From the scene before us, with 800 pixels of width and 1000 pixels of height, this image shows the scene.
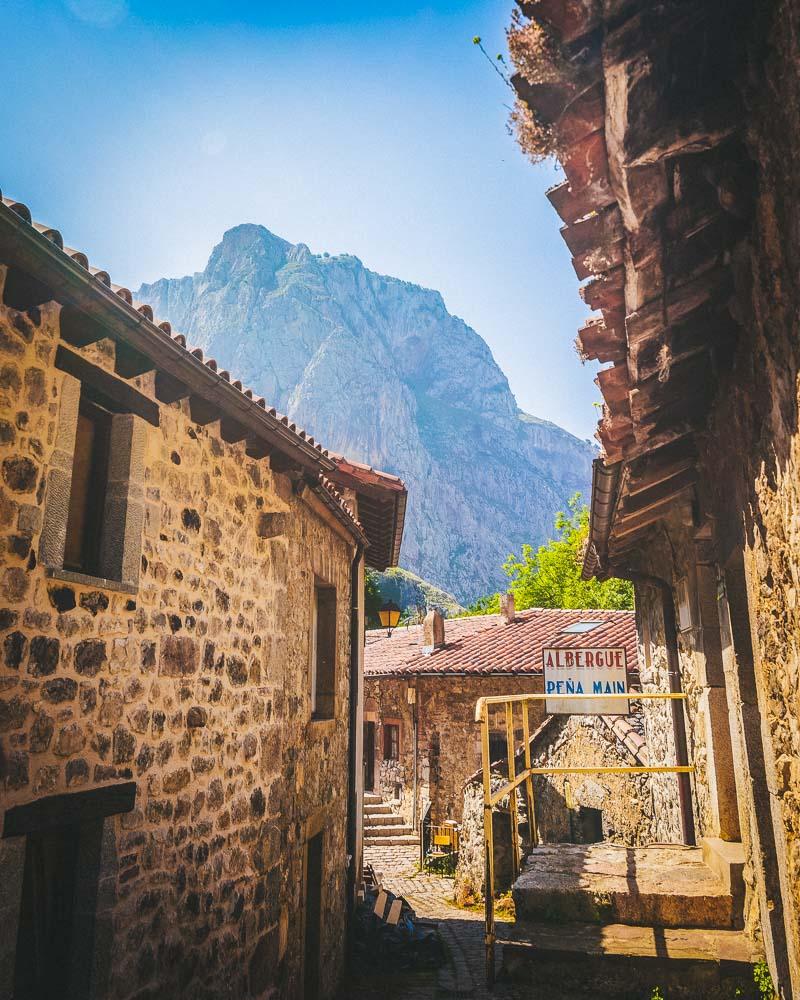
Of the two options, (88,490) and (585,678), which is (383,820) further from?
(88,490)

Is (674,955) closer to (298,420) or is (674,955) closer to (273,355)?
(298,420)

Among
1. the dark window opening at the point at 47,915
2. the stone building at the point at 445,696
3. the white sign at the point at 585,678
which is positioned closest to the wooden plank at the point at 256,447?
the dark window opening at the point at 47,915

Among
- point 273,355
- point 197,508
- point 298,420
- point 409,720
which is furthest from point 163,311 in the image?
point 197,508

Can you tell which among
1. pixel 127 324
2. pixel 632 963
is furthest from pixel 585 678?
pixel 127 324

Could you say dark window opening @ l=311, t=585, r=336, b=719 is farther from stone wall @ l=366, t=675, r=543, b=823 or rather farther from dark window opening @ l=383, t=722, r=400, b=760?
dark window opening @ l=383, t=722, r=400, b=760

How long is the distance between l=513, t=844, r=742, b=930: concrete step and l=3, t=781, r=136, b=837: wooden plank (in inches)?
122

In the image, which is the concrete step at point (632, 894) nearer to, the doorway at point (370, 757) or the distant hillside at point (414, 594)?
the doorway at point (370, 757)

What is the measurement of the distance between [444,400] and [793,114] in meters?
124

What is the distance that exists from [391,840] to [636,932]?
13517mm

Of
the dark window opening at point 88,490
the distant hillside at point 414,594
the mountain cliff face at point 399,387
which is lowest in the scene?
the dark window opening at point 88,490

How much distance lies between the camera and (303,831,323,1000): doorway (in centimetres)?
687

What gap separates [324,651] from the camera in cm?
827

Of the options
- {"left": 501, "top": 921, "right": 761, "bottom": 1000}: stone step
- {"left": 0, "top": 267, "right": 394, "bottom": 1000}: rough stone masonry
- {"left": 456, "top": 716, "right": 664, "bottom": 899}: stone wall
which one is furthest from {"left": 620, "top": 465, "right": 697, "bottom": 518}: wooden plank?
{"left": 456, "top": 716, "right": 664, "bottom": 899}: stone wall

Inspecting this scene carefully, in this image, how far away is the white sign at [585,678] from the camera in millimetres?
6156
